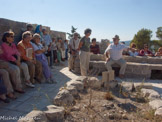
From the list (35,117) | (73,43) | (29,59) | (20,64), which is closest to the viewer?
(35,117)

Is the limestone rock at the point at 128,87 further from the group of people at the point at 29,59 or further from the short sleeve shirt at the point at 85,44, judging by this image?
the short sleeve shirt at the point at 85,44

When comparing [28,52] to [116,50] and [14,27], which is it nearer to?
[14,27]

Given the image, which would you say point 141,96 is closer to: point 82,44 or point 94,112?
point 94,112

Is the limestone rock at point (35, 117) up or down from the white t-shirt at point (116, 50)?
down

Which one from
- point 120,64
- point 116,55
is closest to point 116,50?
point 116,55

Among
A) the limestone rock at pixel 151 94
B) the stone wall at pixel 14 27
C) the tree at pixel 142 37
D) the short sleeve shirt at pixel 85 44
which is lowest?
the limestone rock at pixel 151 94

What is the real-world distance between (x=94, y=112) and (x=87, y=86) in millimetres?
1507

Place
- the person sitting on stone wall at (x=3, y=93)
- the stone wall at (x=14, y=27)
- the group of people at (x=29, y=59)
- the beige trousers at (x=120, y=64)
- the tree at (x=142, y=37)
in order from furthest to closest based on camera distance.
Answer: the tree at (x=142, y=37)
the beige trousers at (x=120, y=64)
the stone wall at (x=14, y=27)
the group of people at (x=29, y=59)
the person sitting on stone wall at (x=3, y=93)

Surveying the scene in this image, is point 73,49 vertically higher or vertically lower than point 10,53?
higher

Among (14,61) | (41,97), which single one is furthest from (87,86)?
(14,61)

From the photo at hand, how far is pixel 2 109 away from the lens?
10.2ft

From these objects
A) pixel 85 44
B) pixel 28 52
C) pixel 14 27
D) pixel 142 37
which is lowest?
pixel 28 52

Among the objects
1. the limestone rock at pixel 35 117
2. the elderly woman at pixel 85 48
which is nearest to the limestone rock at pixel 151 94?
the elderly woman at pixel 85 48

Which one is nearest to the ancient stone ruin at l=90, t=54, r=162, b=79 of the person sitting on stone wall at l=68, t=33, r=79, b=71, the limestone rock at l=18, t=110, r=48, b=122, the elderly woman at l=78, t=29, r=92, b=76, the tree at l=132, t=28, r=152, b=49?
the elderly woman at l=78, t=29, r=92, b=76
